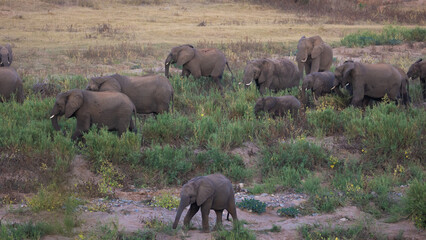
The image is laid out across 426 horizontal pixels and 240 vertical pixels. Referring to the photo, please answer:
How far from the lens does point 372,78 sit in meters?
12.3

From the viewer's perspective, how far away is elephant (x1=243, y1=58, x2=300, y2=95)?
45.1ft

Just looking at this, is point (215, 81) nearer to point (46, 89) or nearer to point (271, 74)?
point (271, 74)

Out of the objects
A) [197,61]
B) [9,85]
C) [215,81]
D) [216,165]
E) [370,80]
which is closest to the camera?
[216,165]

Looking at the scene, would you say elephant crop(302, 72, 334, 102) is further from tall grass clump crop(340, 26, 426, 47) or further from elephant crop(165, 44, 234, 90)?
tall grass clump crop(340, 26, 426, 47)

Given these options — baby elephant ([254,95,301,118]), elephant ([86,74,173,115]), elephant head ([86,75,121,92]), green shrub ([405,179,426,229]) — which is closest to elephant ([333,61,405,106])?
baby elephant ([254,95,301,118])

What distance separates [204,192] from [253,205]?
1547 millimetres

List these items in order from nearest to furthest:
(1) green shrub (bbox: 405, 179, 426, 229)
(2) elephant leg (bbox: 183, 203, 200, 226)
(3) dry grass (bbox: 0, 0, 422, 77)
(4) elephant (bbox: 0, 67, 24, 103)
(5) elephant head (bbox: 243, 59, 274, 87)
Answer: (2) elephant leg (bbox: 183, 203, 200, 226) → (1) green shrub (bbox: 405, 179, 426, 229) → (4) elephant (bbox: 0, 67, 24, 103) → (5) elephant head (bbox: 243, 59, 274, 87) → (3) dry grass (bbox: 0, 0, 422, 77)

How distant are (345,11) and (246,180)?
922 inches

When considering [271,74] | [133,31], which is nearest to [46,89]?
[271,74]

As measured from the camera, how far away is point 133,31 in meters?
23.5

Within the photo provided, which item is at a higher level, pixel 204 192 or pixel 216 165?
pixel 204 192

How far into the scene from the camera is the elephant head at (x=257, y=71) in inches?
539

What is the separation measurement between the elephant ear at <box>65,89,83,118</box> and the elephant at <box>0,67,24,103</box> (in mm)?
2905

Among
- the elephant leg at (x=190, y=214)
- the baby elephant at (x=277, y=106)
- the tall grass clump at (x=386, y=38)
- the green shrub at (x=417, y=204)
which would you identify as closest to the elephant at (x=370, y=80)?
the baby elephant at (x=277, y=106)
